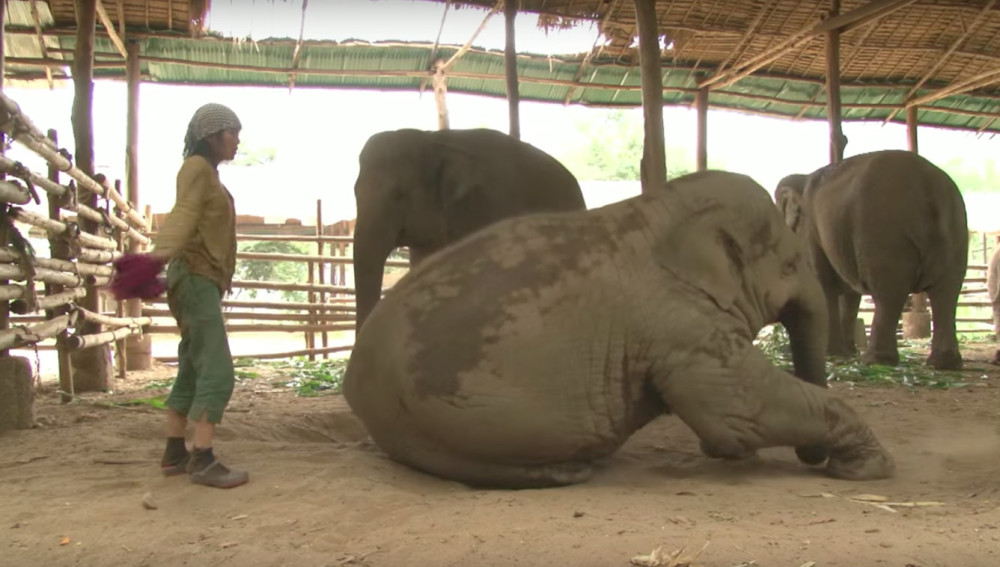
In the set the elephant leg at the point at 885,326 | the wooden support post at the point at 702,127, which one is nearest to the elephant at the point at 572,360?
the elephant leg at the point at 885,326

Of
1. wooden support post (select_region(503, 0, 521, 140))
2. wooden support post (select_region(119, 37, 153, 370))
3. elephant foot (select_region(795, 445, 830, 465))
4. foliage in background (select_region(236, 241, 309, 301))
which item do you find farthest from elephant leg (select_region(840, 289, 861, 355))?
foliage in background (select_region(236, 241, 309, 301))

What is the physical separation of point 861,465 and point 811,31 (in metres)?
8.52

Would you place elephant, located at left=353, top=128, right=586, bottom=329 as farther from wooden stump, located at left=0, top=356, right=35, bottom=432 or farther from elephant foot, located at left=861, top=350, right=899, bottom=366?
elephant foot, located at left=861, top=350, right=899, bottom=366

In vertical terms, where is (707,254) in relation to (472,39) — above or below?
below

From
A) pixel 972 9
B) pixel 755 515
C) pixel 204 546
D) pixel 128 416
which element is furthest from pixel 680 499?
pixel 972 9

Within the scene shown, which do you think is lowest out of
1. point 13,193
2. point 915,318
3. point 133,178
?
point 915,318

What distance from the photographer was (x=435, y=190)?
227 inches

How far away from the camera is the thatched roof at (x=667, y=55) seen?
1105 cm

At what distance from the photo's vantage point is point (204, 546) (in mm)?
2818

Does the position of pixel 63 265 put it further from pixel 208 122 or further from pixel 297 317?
pixel 297 317

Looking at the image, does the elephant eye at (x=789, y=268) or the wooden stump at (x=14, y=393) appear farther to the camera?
the wooden stump at (x=14, y=393)

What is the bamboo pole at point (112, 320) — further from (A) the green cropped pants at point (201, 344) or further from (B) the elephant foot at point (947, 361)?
(B) the elephant foot at point (947, 361)

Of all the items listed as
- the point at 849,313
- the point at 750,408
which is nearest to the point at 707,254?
the point at 750,408

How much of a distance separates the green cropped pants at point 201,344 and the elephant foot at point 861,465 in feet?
8.86
